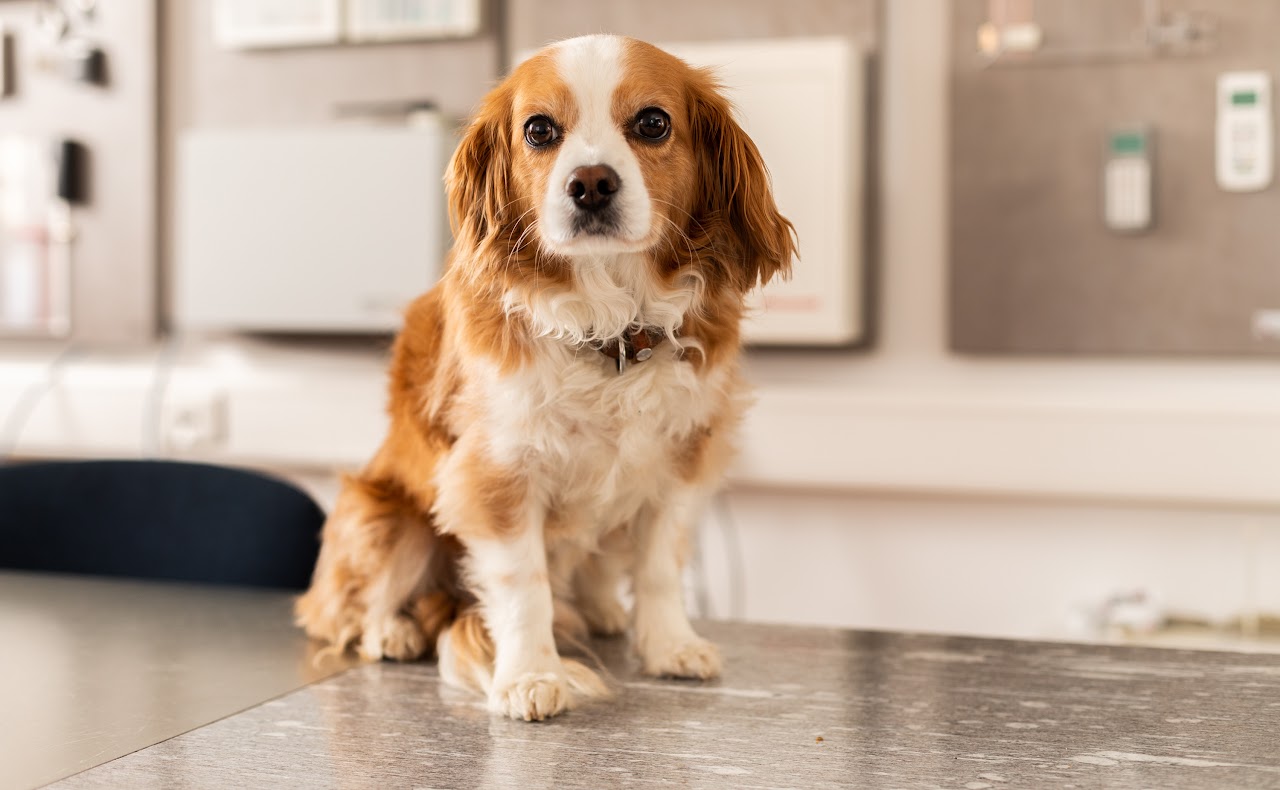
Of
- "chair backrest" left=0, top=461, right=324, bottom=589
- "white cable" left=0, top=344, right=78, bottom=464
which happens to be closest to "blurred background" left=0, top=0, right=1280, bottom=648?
"white cable" left=0, top=344, right=78, bottom=464

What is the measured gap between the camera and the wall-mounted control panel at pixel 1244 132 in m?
1.87

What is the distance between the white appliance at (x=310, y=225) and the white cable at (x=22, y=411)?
0.42 meters

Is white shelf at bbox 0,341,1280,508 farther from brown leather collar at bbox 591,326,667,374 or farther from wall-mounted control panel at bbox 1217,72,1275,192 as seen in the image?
brown leather collar at bbox 591,326,667,374

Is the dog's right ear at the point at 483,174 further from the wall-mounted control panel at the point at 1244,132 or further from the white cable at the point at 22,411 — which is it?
the white cable at the point at 22,411

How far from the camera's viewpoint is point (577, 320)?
3.14ft

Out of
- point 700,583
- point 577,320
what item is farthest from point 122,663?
point 700,583

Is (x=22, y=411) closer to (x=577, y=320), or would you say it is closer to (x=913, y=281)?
(x=913, y=281)

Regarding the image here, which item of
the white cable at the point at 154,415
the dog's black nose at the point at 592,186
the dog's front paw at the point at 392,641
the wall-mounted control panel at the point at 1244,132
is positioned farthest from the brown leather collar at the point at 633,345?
the white cable at the point at 154,415

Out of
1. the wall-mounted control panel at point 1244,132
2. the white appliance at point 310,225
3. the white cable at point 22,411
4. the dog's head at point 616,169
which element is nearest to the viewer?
the dog's head at point 616,169

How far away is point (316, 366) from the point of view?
237 cm

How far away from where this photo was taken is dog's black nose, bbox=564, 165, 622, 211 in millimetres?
876

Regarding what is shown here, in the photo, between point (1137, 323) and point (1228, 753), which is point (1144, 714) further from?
point (1137, 323)

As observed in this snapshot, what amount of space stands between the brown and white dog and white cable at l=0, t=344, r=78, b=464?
5.92 feet

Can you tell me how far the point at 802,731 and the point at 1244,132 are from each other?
58.0 inches
